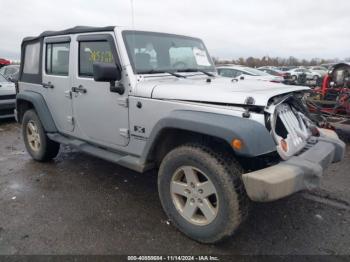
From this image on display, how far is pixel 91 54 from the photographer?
3820mm

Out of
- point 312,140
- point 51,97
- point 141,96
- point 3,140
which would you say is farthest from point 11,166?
point 312,140

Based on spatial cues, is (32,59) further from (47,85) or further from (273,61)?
(273,61)

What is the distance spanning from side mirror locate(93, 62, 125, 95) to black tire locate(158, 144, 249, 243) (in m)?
0.98

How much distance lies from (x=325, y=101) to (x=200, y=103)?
5.00 metres

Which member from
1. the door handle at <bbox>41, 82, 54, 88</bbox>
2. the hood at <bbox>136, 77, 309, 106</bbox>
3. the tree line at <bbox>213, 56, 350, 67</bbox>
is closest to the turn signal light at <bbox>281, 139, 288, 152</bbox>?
the hood at <bbox>136, 77, 309, 106</bbox>

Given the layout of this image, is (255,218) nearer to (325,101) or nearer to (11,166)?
(11,166)

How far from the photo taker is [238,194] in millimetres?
2549

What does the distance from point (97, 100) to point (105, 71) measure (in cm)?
73

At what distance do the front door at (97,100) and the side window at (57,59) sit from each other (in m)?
0.30

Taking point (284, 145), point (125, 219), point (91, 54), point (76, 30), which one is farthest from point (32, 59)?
point (284, 145)

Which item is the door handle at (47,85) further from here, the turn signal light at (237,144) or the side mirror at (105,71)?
the turn signal light at (237,144)

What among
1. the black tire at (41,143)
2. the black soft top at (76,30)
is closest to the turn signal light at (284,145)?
the black soft top at (76,30)

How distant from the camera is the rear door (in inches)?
165

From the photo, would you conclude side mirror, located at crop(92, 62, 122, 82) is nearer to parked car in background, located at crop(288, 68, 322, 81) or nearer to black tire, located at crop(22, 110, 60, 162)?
black tire, located at crop(22, 110, 60, 162)
